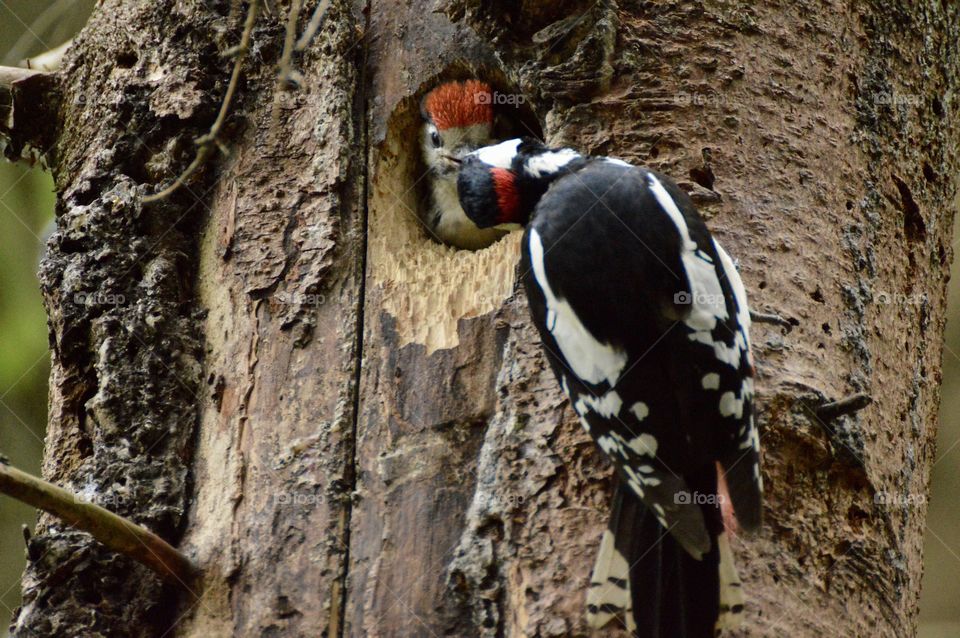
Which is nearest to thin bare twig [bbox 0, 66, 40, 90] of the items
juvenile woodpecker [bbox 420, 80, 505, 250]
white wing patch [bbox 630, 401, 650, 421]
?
juvenile woodpecker [bbox 420, 80, 505, 250]

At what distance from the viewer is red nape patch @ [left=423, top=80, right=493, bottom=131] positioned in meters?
3.22

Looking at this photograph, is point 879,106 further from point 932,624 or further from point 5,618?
point 5,618

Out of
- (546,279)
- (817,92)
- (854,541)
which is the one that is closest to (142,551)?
(546,279)

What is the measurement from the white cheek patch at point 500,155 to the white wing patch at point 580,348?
27.5 inches

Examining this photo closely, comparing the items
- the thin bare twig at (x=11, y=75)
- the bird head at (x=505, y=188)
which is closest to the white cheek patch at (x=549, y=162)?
the bird head at (x=505, y=188)

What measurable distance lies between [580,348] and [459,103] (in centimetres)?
138

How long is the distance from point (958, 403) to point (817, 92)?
9.30 feet

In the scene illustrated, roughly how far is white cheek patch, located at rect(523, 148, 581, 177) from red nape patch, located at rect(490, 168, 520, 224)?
5 centimetres

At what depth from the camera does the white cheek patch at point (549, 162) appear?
2.67 metres

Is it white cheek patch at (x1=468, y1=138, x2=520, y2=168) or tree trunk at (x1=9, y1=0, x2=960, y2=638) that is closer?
tree trunk at (x1=9, y1=0, x2=960, y2=638)

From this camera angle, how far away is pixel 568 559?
2.19 meters

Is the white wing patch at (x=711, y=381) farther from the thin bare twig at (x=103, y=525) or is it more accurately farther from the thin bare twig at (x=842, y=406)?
the thin bare twig at (x=103, y=525)

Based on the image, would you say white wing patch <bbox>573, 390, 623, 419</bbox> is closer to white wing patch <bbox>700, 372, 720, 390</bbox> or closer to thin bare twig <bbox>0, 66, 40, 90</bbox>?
white wing patch <bbox>700, 372, 720, 390</bbox>

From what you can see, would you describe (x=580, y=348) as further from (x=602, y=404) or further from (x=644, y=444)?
(x=644, y=444)
